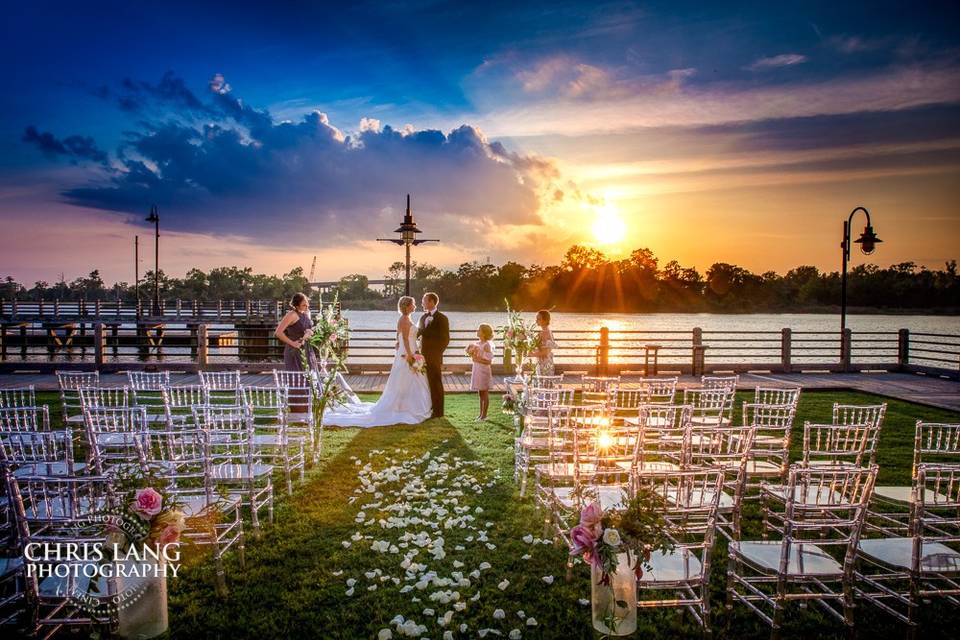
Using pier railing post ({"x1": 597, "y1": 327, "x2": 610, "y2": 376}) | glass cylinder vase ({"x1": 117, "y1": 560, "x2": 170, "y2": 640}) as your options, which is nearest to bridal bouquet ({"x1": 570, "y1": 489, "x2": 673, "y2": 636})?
glass cylinder vase ({"x1": 117, "y1": 560, "x2": 170, "y2": 640})

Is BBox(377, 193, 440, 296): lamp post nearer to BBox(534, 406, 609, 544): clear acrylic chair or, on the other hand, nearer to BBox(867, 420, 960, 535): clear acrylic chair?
BBox(534, 406, 609, 544): clear acrylic chair

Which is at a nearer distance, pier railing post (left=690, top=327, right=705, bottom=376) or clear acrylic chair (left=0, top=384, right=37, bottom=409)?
clear acrylic chair (left=0, top=384, right=37, bottom=409)

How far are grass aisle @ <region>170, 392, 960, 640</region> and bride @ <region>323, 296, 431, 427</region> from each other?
11.8 ft

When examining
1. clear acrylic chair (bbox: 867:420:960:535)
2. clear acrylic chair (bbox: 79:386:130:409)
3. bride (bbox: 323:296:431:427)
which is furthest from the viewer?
bride (bbox: 323:296:431:427)

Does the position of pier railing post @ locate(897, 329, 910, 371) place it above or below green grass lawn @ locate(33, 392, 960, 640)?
above

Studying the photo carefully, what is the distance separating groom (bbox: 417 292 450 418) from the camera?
1086 cm

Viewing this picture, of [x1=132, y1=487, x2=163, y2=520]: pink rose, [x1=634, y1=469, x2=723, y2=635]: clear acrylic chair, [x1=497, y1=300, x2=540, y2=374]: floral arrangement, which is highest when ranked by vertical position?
[x1=497, y1=300, x2=540, y2=374]: floral arrangement

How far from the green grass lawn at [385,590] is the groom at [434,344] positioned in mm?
4199

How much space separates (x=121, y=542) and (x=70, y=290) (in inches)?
4964

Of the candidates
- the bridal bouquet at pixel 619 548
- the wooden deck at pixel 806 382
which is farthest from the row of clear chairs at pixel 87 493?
the wooden deck at pixel 806 382

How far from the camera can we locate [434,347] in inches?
431

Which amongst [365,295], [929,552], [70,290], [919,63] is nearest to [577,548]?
[929,552]

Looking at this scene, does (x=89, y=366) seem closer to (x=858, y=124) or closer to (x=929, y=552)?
(x=929, y=552)

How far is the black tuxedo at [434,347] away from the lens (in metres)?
10.9
